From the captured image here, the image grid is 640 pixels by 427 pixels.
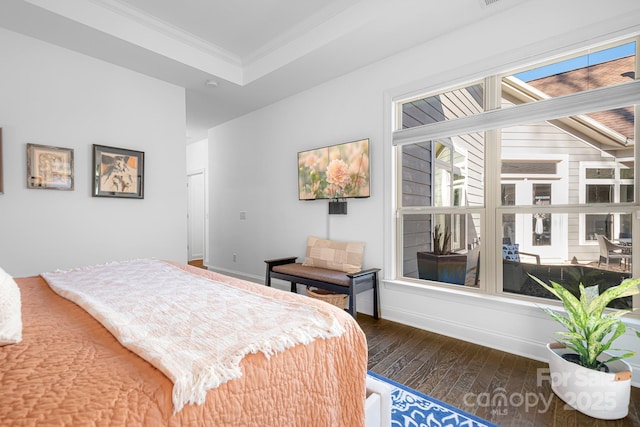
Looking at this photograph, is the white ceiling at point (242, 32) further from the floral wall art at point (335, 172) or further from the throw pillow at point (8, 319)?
the throw pillow at point (8, 319)

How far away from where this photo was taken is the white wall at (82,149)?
105 inches

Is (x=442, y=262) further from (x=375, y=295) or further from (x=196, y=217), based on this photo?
(x=196, y=217)

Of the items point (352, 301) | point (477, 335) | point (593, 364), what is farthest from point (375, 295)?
point (593, 364)

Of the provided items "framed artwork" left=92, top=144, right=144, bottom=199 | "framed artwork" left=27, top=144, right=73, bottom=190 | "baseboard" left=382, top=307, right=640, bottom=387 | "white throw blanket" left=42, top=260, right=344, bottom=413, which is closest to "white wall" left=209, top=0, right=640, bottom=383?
"baseboard" left=382, top=307, right=640, bottom=387

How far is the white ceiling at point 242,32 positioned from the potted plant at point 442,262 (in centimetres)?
184

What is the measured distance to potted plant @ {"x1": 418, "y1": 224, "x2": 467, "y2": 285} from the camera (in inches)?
112

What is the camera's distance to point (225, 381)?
767 millimetres

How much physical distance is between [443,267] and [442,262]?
48 mm

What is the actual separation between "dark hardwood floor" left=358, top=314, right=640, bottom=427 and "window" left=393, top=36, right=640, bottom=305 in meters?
0.56

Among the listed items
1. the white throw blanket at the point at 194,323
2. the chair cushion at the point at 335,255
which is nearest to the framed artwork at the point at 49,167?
the white throw blanket at the point at 194,323

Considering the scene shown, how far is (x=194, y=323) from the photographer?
3.46 feet

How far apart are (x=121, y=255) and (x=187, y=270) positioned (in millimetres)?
1790

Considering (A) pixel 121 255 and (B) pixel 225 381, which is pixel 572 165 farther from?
(A) pixel 121 255

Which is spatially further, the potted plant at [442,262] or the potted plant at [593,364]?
the potted plant at [442,262]
